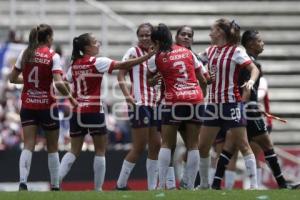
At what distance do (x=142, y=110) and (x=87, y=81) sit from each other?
1.26 metres

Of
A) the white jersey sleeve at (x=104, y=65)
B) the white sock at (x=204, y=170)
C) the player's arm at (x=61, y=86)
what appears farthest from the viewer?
the white sock at (x=204, y=170)

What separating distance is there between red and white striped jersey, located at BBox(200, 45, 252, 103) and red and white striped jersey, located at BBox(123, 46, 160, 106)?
1.21 m

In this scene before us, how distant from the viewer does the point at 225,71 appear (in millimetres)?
14234

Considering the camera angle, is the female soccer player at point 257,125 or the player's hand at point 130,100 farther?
the player's hand at point 130,100

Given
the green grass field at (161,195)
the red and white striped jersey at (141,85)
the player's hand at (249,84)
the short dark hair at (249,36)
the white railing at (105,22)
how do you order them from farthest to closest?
the white railing at (105,22) → the red and white striped jersey at (141,85) → the short dark hair at (249,36) → the player's hand at (249,84) → the green grass field at (161,195)

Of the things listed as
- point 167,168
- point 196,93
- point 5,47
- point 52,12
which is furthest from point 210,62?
point 52,12

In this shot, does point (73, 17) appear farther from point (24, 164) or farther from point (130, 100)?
point (24, 164)

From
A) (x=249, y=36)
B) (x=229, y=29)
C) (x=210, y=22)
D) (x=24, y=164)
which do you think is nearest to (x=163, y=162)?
(x=24, y=164)

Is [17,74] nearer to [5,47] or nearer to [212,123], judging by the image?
[212,123]

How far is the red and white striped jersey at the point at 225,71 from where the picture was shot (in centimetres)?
1417

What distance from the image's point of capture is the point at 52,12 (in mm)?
22938

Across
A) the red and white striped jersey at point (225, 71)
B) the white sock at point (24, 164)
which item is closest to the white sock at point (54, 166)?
the white sock at point (24, 164)

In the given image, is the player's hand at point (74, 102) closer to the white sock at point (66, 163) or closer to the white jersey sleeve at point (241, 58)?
the white sock at point (66, 163)

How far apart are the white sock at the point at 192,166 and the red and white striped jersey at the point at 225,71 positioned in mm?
716
